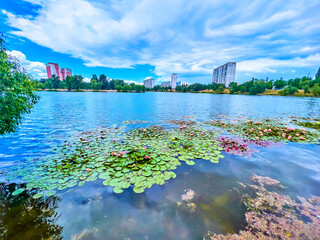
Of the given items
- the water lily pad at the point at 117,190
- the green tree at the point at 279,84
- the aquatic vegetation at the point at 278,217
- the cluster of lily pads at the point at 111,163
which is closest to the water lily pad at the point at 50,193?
the cluster of lily pads at the point at 111,163

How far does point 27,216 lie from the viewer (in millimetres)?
3641

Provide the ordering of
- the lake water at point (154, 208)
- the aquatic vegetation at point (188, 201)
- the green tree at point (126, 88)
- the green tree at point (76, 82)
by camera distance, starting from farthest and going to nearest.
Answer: the green tree at point (126, 88)
the green tree at point (76, 82)
the aquatic vegetation at point (188, 201)
the lake water at point (154, 208)

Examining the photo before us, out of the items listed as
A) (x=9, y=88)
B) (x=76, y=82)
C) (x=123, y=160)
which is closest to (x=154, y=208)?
(x=123, y=160)

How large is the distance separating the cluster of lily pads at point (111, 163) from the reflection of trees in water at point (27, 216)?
0.26 m

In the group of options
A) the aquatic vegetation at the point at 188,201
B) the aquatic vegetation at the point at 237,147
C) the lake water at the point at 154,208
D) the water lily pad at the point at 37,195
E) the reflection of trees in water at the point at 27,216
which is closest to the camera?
the reflection of trees in water at the point at 27,216

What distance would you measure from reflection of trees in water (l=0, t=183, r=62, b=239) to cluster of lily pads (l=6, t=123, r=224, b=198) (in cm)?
26

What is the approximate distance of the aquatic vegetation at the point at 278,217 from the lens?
3.21m

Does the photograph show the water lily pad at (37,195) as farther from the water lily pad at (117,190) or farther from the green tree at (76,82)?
the green tree at (76,82)

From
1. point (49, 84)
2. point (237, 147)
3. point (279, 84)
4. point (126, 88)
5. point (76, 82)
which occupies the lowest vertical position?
point (237, 147)

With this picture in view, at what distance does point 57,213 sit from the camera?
12.6 feet

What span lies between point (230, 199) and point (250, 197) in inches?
28.3

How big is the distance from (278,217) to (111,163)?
20.7 feet

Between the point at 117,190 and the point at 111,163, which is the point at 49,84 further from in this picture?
the point at 117,190

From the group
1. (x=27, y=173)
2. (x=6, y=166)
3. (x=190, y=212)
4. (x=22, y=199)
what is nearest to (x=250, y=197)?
(x=190, y=212)
